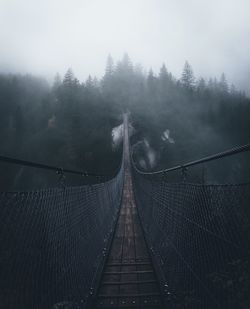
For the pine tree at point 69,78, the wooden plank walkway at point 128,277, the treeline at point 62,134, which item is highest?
the pine tree at point 69,78

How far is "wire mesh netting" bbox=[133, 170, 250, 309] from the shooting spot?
1626 mm

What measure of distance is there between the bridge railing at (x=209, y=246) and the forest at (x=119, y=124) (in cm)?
3963

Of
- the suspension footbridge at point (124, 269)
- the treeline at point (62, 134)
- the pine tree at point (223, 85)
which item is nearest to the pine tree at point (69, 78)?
the treeline at point (62, 134)

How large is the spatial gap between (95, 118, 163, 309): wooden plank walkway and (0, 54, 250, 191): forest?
36704mm

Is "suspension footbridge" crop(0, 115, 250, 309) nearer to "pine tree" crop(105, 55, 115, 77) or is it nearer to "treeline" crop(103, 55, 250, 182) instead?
"treeline" crop(103, 55, 250, 182)

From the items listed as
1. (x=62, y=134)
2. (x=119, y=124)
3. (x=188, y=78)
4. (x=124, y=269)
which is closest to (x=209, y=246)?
(x=124, y=269)

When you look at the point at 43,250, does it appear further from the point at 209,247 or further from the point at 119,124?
the point at 119,124

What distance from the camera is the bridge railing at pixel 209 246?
162 cm

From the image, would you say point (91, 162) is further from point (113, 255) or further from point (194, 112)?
point (113, 255)

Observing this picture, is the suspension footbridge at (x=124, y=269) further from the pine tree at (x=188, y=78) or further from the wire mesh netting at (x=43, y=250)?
the pine tree at (x=188, y=78)

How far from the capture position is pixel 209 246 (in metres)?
2.10

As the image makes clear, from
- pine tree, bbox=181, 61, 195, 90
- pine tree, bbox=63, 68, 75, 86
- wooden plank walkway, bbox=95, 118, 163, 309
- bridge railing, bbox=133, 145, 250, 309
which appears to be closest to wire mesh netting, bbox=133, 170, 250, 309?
bridge railing, bbox=133, 145, 250, 309

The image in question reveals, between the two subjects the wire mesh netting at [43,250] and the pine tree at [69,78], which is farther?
the pine tree at [69,78]

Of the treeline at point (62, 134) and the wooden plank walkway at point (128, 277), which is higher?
the treeline at point (62, 134)
